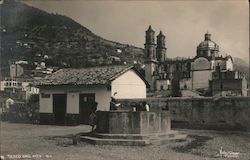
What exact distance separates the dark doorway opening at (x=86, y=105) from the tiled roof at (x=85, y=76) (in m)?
0.72

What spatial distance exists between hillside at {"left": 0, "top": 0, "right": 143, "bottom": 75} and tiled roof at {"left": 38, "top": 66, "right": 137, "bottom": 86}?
429 cm

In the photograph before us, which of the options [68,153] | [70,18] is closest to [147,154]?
[68,153]

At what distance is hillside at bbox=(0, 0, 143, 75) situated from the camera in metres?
10.0

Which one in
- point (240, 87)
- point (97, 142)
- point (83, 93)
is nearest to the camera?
point (97, 142)

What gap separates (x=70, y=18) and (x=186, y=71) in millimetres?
38328

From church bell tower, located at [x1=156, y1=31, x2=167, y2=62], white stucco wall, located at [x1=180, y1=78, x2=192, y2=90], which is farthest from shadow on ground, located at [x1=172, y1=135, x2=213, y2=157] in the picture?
white stucco wall, located at [x1=180, y1=78, x2=192, y2=90]

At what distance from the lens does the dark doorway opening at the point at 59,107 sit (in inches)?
766

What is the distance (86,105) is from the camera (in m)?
18.6

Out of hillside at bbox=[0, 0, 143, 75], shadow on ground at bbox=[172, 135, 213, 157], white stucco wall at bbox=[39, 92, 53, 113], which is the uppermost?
hillside at bbox=[0, 0, 143, 75]

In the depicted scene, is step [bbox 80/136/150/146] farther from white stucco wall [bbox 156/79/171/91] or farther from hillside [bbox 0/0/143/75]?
white stucco wall [bbox 156/79/171/91]

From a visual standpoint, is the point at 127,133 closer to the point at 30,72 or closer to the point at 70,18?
→ the point at 70,18

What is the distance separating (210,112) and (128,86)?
5.58 meters

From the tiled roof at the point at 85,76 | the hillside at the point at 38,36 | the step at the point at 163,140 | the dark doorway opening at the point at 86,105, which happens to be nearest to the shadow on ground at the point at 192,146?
the step at the point at 163,140

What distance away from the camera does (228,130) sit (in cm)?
1455
